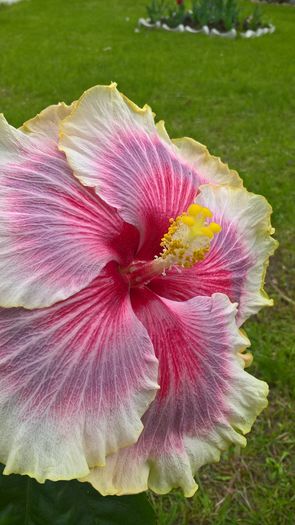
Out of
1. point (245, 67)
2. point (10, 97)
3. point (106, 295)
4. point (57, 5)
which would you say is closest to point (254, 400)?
point (106, 295)

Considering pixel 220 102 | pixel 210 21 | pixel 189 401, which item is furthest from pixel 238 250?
pixel 210 21

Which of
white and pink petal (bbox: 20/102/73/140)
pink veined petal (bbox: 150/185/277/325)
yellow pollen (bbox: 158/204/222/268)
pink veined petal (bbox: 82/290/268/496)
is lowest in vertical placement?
pink veined petal (bbox: 82/290/268/496)

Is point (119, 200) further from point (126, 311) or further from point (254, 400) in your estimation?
point (254, 400)

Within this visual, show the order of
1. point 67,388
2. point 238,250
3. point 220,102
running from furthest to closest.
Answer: point 220,102 < point 238,250 < point 67,388

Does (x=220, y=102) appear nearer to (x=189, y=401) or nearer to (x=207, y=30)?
(x=207, y=30)

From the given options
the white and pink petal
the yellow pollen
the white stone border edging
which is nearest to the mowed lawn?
the white stone border edging

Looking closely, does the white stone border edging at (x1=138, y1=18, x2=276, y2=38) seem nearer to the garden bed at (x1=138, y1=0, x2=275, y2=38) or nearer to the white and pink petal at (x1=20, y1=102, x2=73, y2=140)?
the garden bed at (x1=138, y1=0, x2=275, y2=38)
